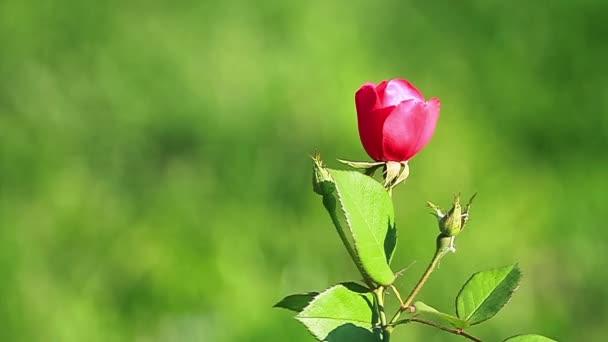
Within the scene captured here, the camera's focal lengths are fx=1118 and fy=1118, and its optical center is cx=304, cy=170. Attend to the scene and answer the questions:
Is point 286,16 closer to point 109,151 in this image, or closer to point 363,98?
point 109,151

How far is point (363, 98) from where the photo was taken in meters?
0.81

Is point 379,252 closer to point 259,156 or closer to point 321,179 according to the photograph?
point 321,179

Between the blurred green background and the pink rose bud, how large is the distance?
1.01 meters

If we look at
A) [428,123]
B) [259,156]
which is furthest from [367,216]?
[259,156]

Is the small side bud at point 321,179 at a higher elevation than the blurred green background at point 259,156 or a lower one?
lower

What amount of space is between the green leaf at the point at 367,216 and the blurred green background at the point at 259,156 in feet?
3.54

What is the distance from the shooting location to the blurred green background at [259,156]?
1.92 meters

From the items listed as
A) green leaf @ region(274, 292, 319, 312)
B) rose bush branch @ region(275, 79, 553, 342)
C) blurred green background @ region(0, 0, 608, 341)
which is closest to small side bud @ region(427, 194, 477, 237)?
rose bush branch @ region(275, 79, 553, 342)

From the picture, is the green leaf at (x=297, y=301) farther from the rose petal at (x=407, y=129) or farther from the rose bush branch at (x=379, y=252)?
the rose petal at (x=407, y=129)

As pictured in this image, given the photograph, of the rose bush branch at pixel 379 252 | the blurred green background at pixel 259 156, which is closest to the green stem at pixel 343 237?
the rose bush branch at pixel 379 252

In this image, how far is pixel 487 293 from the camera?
729 millimetres

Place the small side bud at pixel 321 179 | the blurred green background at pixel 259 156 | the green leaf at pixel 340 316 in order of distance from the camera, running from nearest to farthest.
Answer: the green leaf at pixel 340 316 < the small side bud at pixel 321 179 < the blurred green background at pixel 259 156

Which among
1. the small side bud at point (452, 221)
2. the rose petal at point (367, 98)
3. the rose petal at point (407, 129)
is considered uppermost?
the rose petal at point (367, 98)

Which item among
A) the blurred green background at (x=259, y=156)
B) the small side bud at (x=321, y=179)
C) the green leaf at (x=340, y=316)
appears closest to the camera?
the green leaf at (x=340, y=316)
